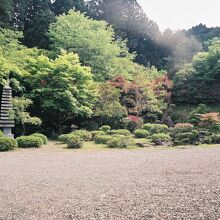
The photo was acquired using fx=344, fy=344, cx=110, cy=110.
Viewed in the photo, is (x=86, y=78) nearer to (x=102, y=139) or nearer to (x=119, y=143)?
(x=102, y=139)

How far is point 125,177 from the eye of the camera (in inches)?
344

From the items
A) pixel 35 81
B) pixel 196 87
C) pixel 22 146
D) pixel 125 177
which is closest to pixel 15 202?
pixel 125 177

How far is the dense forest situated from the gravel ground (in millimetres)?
9648

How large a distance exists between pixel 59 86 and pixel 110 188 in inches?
569

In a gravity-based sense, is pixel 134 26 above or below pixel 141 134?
above

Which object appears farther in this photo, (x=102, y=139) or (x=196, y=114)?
(x=196, y=114)

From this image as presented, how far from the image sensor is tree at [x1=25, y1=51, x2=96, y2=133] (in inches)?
824

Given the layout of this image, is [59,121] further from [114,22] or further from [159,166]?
[114,22]


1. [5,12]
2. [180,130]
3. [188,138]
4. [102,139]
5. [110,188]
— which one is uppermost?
[5,12]

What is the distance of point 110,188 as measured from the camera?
7.45m

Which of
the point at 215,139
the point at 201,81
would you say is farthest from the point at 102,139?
the point at 201,81

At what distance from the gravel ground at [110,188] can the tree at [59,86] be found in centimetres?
915

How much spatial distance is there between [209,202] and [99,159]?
266 inches

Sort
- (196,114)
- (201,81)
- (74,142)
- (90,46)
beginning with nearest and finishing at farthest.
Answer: (74,142) → (196,114) → (90,46) → (201,81)
